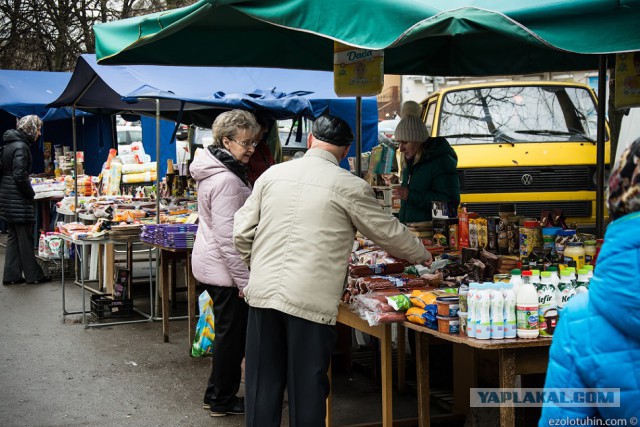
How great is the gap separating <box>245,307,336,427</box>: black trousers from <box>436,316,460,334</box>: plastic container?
0.57m

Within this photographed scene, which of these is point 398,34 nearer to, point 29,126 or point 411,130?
point 411,130

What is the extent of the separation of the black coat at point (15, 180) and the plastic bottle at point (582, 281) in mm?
9225

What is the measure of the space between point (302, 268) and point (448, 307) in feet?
2.58

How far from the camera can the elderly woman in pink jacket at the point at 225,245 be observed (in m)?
5.97

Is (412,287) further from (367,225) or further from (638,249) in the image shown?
(638,249)

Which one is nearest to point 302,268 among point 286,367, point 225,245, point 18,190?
point 286,367

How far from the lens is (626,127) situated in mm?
10781

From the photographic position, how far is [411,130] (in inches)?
285

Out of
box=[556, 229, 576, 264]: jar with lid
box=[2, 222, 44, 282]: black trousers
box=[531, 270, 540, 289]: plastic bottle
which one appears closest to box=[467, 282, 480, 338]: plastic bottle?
box=[531, 270, 540, 289]: plastic bottle

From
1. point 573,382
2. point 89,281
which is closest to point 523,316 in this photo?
point 573,382

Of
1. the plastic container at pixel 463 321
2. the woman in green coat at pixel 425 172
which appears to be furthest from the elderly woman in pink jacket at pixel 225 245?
the plastic container at pixel 463 321

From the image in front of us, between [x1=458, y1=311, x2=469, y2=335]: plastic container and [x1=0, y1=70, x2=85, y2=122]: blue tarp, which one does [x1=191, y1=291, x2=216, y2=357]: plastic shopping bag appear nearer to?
[x1=458, y1=311, x2=469, y2=335]: plastic container

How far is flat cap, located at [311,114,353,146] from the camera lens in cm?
454

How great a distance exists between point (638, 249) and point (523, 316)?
1.62m
